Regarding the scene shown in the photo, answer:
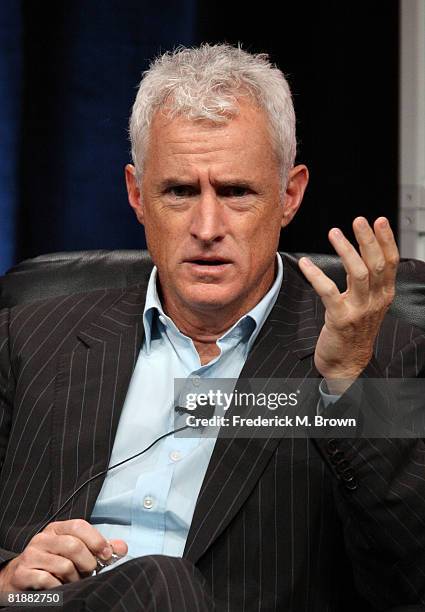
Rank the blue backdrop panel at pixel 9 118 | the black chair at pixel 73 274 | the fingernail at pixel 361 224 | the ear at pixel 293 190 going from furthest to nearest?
the blue backdrop panel at pixel 9 118 → the black chair at pixel 73 274 → the ear at pixel 293 190 → the fingernail at pixel 361 224

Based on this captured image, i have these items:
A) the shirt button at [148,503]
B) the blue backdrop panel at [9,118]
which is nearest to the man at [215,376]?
the shirt button at [148,503]

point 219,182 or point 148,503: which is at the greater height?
point 219,182

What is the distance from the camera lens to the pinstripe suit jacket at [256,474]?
1.56m

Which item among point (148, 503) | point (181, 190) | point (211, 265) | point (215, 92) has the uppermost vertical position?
point (215, 92)

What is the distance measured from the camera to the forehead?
183 cm

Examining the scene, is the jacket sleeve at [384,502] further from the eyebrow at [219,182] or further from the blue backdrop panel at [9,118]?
the blue backdrop panel at [9,118]

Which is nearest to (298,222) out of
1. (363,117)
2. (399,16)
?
(363,117)

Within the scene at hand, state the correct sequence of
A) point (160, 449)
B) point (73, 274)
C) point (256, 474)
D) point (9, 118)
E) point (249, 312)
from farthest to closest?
point (9, 118) < point (73, 274) < point (249, 312) < point (160, 449) < point (256, 474)

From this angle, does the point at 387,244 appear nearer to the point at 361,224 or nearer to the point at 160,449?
the point at 361,224

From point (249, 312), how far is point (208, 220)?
188 millimetres

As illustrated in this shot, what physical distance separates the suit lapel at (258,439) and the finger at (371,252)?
0.35 metres

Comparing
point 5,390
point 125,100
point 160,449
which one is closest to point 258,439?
point 160,449

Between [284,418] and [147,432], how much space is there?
24 cm

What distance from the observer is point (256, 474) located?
5.54 feet
